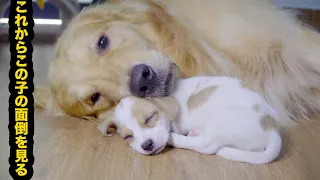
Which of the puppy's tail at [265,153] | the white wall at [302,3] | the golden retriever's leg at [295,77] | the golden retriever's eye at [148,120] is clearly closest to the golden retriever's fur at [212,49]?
the golden retriever's leg at [295,77]

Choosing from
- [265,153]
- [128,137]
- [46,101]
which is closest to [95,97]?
[128,137]

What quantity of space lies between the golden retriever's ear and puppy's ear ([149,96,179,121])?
0.52 m

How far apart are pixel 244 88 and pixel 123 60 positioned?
1.26ft

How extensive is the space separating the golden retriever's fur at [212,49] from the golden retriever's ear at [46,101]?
127mm

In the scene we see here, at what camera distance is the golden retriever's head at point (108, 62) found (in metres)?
1.42

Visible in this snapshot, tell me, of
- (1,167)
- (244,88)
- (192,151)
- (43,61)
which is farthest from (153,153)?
(43,61)

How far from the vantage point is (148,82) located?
1.41m

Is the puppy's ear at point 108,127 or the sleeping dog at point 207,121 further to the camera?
the puppy's ear at point 108,127

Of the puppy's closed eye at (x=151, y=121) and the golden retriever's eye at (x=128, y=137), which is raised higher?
the puppy's closed eye at (x=151, y=121)

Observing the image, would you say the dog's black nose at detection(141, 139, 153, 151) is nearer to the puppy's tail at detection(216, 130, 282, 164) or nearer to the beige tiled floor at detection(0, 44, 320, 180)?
the beige tiled floor at detection(0, 44, 320, 180)

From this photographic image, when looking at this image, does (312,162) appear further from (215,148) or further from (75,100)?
(75,100)

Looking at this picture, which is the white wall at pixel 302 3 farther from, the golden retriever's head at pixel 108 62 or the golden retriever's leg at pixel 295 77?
the golden retriever's head at pixel 108 62

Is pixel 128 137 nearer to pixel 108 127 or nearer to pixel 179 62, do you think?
pixel 108 127
